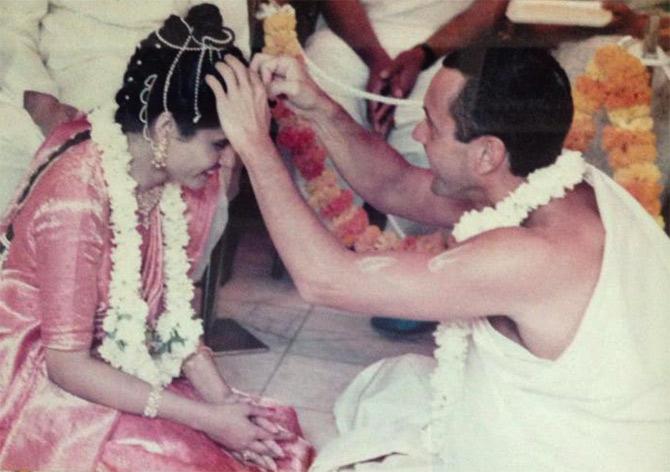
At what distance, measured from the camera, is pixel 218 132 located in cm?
171

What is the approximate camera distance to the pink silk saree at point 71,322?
1.74 metres

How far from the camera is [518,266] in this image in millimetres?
1605

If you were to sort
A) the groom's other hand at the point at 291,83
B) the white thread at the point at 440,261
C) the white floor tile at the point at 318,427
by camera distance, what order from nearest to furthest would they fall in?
the white thread at the point at 440,261
the groom's other hand at the point at 291,83
the white floor tile at the point at 318,427

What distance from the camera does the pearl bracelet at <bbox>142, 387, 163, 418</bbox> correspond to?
72.3 inches

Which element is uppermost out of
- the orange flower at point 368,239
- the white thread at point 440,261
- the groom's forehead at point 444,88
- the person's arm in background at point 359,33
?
the person's arm in background at point 359,33

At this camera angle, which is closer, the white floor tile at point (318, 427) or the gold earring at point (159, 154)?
the gold earring at point (159, 154)

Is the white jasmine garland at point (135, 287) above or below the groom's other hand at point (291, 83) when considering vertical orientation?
below

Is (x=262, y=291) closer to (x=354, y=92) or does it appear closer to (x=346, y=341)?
(x=346, y=341)

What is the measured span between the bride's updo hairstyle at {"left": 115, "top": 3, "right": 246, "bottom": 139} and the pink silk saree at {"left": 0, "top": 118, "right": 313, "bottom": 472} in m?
0.13

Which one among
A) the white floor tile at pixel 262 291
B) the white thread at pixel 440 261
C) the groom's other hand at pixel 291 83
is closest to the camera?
the white thread at pixel 440 261

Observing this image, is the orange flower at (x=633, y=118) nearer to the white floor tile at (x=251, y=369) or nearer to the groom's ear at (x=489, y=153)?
the groom's ear at (x=489, y=153)

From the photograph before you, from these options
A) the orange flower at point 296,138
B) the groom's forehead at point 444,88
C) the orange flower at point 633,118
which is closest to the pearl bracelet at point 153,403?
the orange flower at point 296,138

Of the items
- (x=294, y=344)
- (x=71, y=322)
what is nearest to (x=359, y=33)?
(x=294, y=344)

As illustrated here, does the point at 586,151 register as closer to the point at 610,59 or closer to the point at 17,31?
the point at 610,59
